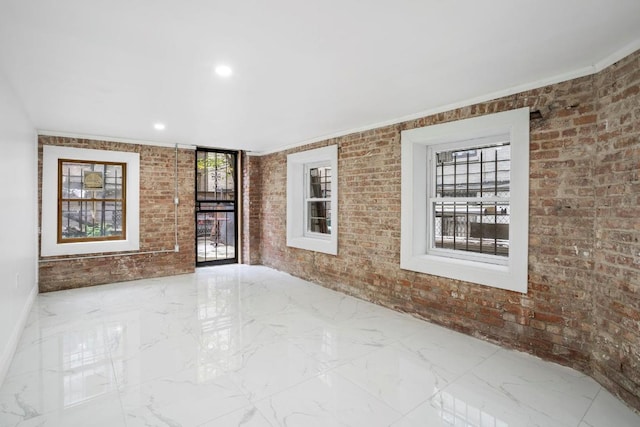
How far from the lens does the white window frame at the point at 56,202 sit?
4.84 meters

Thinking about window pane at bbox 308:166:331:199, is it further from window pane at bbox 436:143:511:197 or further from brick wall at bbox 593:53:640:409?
brick wall at bbox 593:53:640:409

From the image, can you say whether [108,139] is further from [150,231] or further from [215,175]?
[215,175]

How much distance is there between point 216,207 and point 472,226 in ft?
16.2

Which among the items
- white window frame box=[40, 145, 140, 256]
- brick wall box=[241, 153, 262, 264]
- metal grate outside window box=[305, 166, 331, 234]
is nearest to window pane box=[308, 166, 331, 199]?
metal grate outside window box=[305, 166, 331, 234]

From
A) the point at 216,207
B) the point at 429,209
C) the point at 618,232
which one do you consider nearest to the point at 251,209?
the point at 216,207

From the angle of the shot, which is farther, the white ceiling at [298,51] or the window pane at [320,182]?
the window pane at [320,182]

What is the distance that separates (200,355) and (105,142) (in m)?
4.16

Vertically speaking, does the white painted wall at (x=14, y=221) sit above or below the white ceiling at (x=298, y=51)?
below

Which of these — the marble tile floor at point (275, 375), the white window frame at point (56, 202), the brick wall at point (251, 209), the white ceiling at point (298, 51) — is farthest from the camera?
the brick wall at point (251, 209)

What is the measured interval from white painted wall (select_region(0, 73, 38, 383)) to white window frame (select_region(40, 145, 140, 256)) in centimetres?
53

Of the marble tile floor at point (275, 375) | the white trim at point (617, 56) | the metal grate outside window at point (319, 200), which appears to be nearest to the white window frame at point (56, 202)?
the marble tile floor at point (275, 375)

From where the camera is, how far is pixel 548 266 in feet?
9.14

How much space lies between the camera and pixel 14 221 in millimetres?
3096

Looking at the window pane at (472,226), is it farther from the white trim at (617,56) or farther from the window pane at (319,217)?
the window pane at (319,217)
